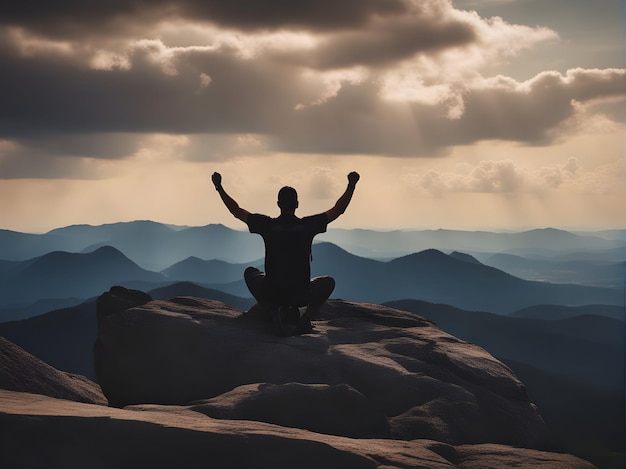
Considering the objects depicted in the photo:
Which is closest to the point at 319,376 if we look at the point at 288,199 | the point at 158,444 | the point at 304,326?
the point at 304,326

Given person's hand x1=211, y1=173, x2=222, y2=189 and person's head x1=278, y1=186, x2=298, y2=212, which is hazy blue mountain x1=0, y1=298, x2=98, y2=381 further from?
person's head x1=278, y1=186, x2=298, y2=212

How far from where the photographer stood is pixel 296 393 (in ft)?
30.9

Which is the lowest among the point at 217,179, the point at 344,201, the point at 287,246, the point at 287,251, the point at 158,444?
the point at 158,444

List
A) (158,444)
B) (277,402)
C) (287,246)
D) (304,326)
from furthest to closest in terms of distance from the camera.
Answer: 1. (304,326)
2. (287,246)
3. (277,402)
4. (158,444)

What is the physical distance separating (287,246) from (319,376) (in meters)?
3.13

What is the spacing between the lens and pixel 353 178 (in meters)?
14.7

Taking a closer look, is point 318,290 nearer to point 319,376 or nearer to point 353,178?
point 353,178

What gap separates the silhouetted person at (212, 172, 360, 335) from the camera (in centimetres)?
1389

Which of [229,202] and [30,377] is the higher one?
[229,202]

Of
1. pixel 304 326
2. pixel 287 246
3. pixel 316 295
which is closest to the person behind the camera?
pixel 287 246

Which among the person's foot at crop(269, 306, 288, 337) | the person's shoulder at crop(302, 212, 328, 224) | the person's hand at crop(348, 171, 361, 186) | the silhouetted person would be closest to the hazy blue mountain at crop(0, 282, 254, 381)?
the person's foot at crop(269, 306, 288, 337)

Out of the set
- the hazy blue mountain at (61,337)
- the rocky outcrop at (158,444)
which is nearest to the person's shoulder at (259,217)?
the rocky outcrop at (158,444)

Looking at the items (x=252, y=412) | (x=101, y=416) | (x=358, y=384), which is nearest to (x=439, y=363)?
(x=358, y=384)

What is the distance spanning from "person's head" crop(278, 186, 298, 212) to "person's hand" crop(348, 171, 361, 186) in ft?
4.49
